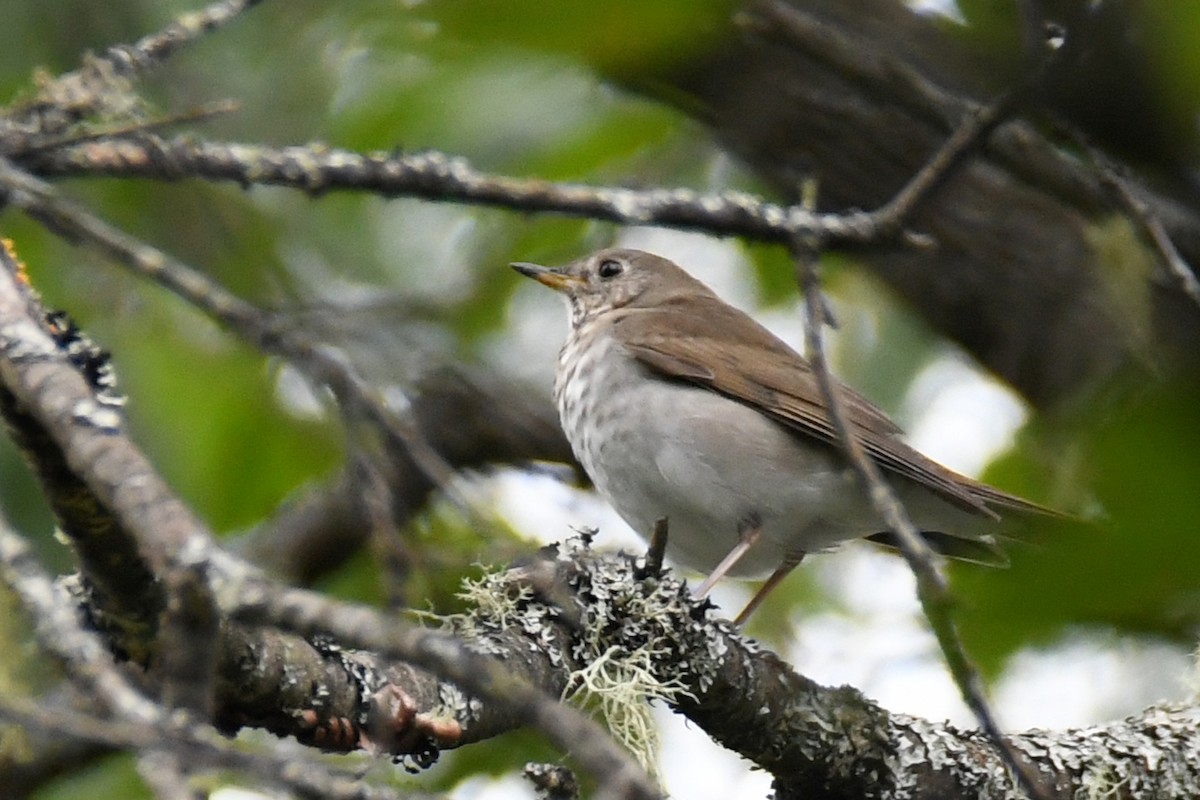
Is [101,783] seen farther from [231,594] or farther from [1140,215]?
[231,594]

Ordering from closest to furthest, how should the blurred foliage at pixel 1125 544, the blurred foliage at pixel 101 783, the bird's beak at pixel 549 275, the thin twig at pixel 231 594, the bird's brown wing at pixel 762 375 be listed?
the thin twig at pixel 231 594 < the blurred foliage at pixel 1125 544 < the bird's brown wing at pixel 762 375 < the blurred foliage at pixel 101 783 < the bird's beak at pixel 549 275

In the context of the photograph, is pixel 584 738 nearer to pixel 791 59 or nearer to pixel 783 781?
pixel 783 781

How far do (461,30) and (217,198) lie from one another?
3430 mm

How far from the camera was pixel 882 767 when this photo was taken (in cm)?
382

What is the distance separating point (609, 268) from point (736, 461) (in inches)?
73.0

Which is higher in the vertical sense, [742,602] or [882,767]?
[742,602]

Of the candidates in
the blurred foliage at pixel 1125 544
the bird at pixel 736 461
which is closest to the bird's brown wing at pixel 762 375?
the bird at pixel 736 461

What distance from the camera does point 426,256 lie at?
7.05 metres

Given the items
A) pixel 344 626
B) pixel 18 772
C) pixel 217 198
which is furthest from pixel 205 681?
pixel 217 198

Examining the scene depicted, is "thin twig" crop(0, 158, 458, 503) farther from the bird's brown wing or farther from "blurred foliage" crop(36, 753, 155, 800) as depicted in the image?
"blurred foliage" crop(36, 753, 155, 800)

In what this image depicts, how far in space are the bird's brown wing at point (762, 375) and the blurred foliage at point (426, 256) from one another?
28.1 inches

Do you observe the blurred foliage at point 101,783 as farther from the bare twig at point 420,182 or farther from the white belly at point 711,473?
the bare twig at point 420,182

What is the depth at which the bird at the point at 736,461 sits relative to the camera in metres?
5.20

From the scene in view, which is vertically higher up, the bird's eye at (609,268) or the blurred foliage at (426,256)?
the bird's eye at (609,268)
